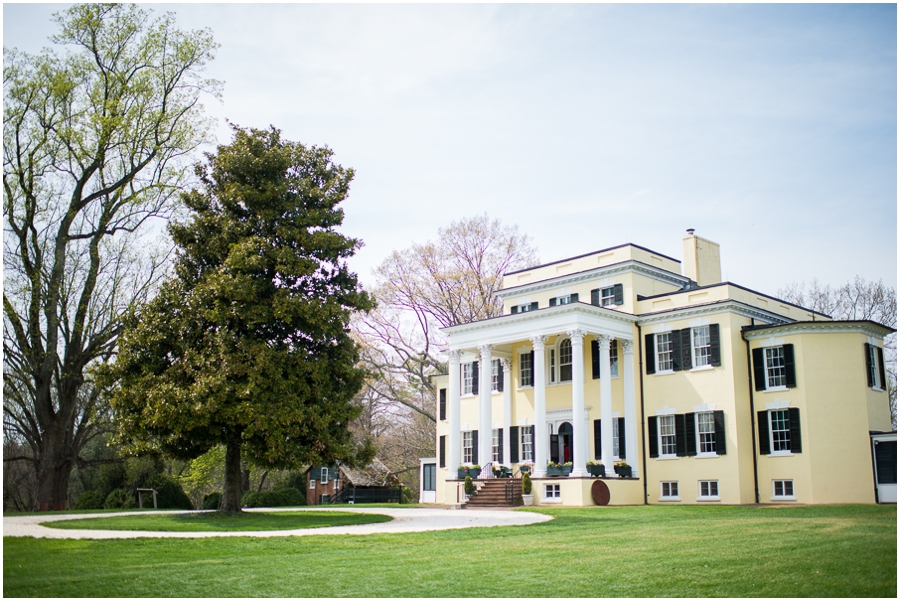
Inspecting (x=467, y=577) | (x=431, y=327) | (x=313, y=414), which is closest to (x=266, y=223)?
(x=313, y=414)

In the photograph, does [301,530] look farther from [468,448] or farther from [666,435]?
[468,448]

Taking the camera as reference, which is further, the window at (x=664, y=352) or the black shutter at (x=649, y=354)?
the black shutter at (x=649, y=354)

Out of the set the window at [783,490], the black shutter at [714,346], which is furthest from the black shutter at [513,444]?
the window at [783,490]

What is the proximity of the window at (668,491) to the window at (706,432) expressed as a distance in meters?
1.79

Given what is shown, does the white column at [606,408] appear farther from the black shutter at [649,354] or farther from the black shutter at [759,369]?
the black shutter at [759,369]

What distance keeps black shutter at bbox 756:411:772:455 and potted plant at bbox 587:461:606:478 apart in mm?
5611

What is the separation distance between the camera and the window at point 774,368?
91.2 feet

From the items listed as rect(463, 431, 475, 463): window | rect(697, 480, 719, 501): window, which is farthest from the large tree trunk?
rect(697, 480, 719, 501): window

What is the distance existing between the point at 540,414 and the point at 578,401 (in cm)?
172

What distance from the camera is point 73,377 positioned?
30.6 metres

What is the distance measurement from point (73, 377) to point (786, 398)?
26.5 meters

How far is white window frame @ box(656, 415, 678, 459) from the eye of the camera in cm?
3002

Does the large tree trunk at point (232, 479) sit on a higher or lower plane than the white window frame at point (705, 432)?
lower

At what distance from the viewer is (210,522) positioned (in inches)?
753
